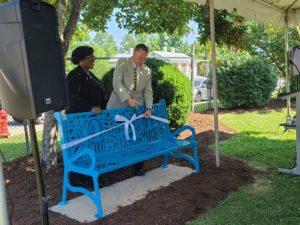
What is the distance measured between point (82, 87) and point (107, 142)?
0.76 m

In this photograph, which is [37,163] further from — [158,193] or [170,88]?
[170,88]

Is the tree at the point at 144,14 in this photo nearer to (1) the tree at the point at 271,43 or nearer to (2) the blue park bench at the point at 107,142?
(2) the blue park bench at the point at 107,142

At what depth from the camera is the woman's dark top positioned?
15.9 ft

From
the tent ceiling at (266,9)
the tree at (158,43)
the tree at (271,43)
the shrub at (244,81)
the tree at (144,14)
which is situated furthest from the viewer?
the tree at (158,43)

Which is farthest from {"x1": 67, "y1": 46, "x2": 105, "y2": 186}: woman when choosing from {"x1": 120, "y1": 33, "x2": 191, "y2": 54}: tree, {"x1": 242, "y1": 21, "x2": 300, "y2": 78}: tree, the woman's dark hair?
{"x1": 120, "y1": 33, "x2": 191, "y2": 54}: tree

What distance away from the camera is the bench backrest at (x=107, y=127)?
176 inches

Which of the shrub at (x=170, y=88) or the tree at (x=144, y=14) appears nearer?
the shrub at (x=170, y=88)

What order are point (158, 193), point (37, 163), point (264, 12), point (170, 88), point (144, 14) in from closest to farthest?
1. point (37, 163)
2. point (158, 193)
3. point (264, 12)
4. point (170, 88)
5. point (144, 14)

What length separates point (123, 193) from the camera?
4.75 m

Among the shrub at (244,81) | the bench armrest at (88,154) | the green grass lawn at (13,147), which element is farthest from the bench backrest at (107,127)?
the shrub at (244,81)

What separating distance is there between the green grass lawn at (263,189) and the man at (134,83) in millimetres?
1537

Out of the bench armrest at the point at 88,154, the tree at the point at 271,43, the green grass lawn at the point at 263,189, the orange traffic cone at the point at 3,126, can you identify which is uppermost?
the tree at the point at 271,43

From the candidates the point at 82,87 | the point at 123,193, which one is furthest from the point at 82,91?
the point at 123,193

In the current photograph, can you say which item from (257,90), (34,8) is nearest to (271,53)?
(257,90)
